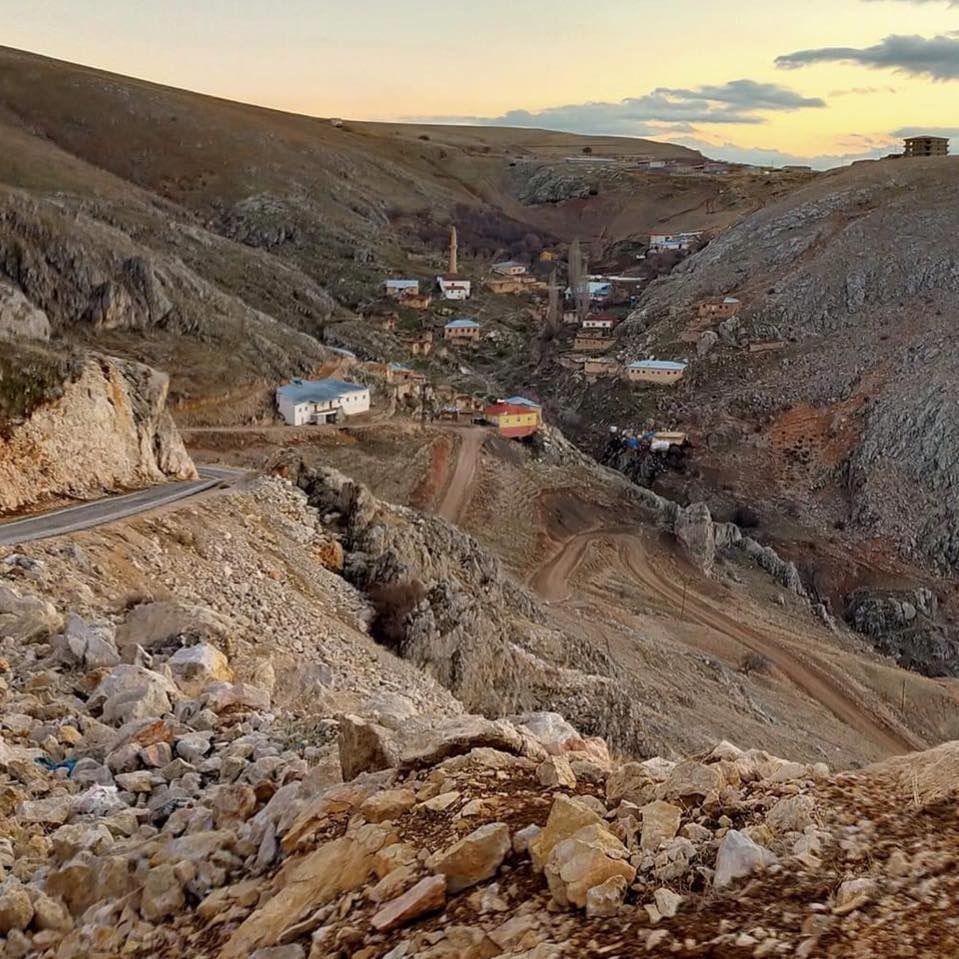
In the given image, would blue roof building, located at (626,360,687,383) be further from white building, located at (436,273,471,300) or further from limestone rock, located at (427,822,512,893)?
limestone rock, located at (427,822,512,893)

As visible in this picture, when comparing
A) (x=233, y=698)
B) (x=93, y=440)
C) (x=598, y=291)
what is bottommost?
(x=233, y=698)

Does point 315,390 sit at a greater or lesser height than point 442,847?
lesser

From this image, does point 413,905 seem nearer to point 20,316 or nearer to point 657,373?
point 20,316

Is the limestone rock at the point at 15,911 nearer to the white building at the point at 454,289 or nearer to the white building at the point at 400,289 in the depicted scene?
the white building at the point at 400,289

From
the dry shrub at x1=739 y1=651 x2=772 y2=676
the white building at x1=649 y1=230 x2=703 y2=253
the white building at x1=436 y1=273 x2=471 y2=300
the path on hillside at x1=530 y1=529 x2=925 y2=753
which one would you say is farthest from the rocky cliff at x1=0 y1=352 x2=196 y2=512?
the white building at x1=649 y1=230 x2=703 y2=253

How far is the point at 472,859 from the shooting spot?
5.58 metres

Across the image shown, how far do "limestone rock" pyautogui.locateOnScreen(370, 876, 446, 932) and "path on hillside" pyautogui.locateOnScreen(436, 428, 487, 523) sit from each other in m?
35.8

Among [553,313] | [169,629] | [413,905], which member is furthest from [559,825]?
[553,313]

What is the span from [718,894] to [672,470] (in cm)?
5314

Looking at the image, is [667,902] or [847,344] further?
[847,344]

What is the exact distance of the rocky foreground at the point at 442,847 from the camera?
490 centimetres

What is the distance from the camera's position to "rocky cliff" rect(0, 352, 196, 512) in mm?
19203

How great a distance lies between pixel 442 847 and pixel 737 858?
1.77 meters

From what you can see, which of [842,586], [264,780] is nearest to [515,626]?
[264,780]
